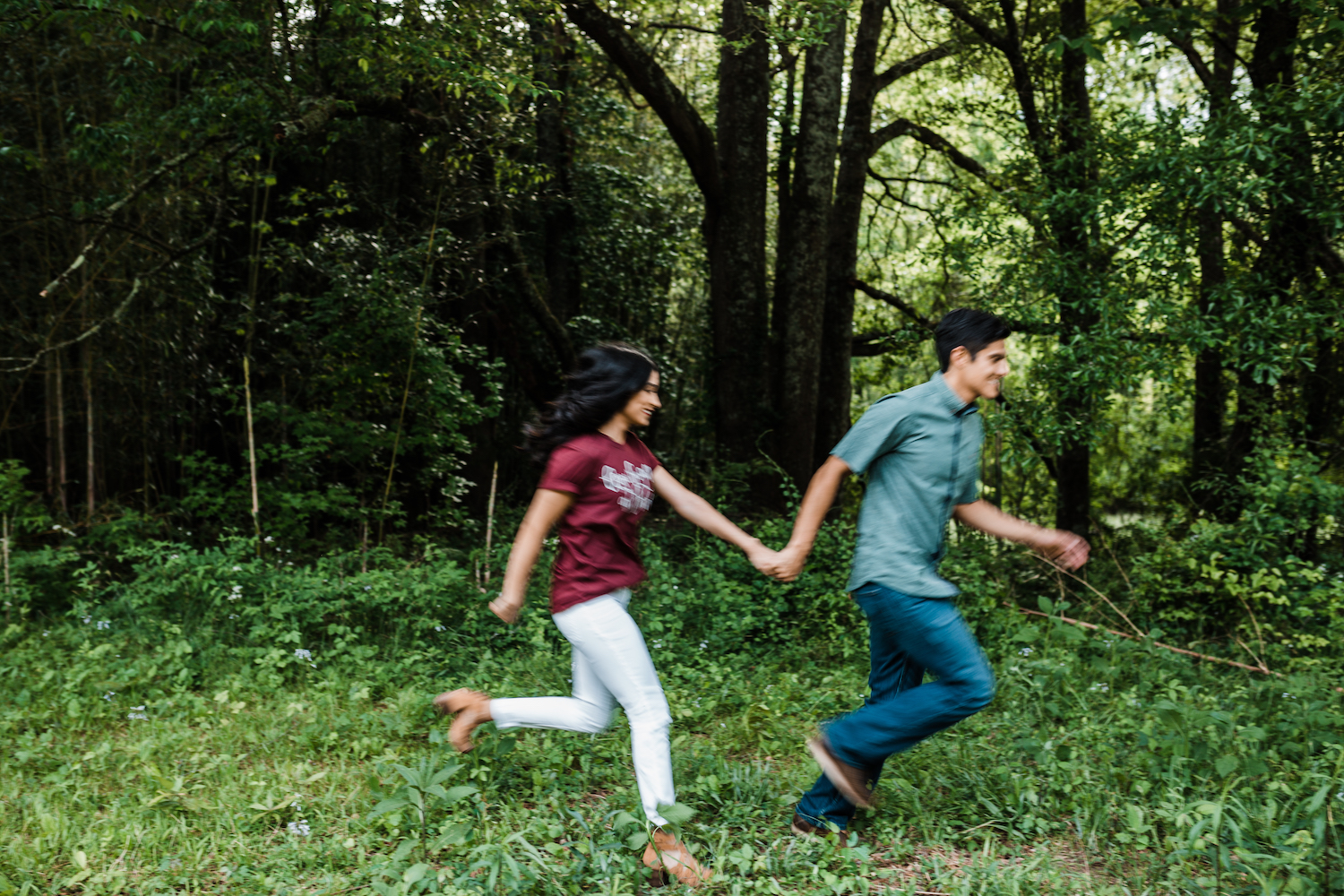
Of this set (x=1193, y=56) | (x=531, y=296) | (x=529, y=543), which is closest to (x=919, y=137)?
(x=1193, y=56)

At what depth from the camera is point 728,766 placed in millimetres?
4219

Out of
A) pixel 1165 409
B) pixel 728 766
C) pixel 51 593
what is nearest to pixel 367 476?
pixel 51 593

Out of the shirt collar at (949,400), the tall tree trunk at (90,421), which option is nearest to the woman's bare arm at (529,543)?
the shirt collar at (949,400)

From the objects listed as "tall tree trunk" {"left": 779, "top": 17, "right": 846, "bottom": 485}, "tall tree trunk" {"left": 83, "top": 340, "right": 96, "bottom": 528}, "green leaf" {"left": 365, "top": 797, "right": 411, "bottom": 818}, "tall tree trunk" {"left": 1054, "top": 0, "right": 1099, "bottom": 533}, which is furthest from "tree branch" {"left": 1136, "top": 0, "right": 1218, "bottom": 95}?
"tall tree trunk" {"left": 83, "top": 340, "right": 96, "bottom": 528}

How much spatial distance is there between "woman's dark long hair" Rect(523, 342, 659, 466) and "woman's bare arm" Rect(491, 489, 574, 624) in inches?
8.3

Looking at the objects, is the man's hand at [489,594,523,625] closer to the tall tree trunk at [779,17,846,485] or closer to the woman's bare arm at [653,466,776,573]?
the woman's bare arm at [653,466,776,573]

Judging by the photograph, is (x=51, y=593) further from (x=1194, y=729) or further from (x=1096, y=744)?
(x=1194, y=729)

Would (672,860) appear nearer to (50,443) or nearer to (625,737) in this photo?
(625,737)

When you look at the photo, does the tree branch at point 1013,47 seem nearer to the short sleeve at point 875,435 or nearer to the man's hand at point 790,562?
the short sleeve at point 875,435

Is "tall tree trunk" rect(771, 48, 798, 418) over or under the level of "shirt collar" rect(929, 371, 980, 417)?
over

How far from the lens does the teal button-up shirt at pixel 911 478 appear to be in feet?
10.6

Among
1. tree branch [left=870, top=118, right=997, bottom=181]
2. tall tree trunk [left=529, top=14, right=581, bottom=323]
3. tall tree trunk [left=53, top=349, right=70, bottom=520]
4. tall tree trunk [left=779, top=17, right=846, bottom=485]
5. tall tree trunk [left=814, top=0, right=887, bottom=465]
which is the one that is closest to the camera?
tall tree trunk [left=53, top=349, right=70, bottom=520]

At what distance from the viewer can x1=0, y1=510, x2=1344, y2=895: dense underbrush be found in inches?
133

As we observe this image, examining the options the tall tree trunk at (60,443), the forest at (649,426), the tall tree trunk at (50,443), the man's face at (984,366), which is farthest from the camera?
the tall tree trunk at (50,443)
